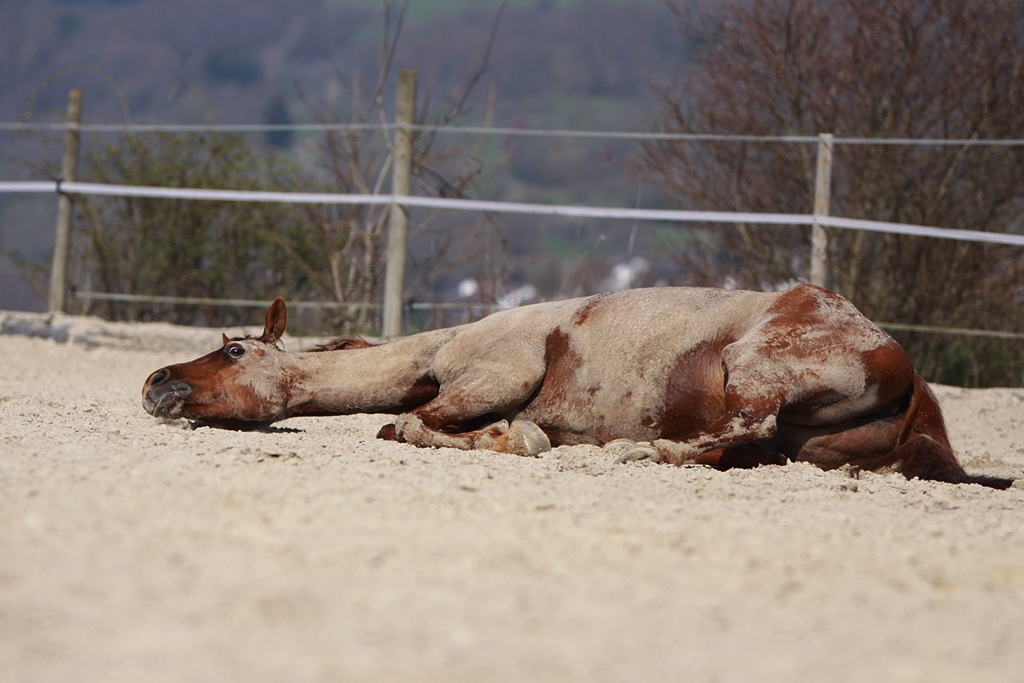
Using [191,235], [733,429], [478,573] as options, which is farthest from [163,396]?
[191,235]

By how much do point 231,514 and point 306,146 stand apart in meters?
6.37

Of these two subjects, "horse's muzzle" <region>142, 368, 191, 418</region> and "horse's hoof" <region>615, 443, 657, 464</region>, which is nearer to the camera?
"horse's hoof" <region>615, 443, 657, 464</region>

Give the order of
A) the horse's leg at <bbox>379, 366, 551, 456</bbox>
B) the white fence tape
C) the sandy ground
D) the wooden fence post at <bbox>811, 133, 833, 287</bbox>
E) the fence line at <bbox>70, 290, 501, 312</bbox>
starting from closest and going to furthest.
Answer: the sandy ground, the horse's leg at <bbox>379, 366, 551, 456</bbox>, the white fence tape, the wooden fence post at <bbox>811, 133, 833, 287</bbox>, the fence line at <bbox>70, 290, 501, 312</bbox>

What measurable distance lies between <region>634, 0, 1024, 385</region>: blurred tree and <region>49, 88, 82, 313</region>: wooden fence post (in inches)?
191

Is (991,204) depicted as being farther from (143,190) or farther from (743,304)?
(143,190)

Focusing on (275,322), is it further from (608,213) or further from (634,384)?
(608,213)

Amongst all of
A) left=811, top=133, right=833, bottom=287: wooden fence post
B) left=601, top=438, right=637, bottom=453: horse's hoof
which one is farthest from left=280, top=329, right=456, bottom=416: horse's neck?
left=811, top=133, right=833, bottom=287: wooden fence post

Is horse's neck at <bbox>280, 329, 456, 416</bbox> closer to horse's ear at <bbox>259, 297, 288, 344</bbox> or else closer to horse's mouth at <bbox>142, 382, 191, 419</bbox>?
horse's ear at <bbox>259, 297, 288, 344</bbox>

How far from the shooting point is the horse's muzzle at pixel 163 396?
3.80 metres

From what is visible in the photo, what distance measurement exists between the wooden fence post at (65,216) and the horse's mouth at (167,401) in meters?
4.78

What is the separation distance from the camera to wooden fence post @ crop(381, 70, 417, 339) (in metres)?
6.88

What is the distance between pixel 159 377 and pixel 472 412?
121 centimetres

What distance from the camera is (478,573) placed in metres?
1.81

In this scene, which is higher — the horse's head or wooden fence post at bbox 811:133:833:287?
wooden fence post at bbox 811:133:833:287
